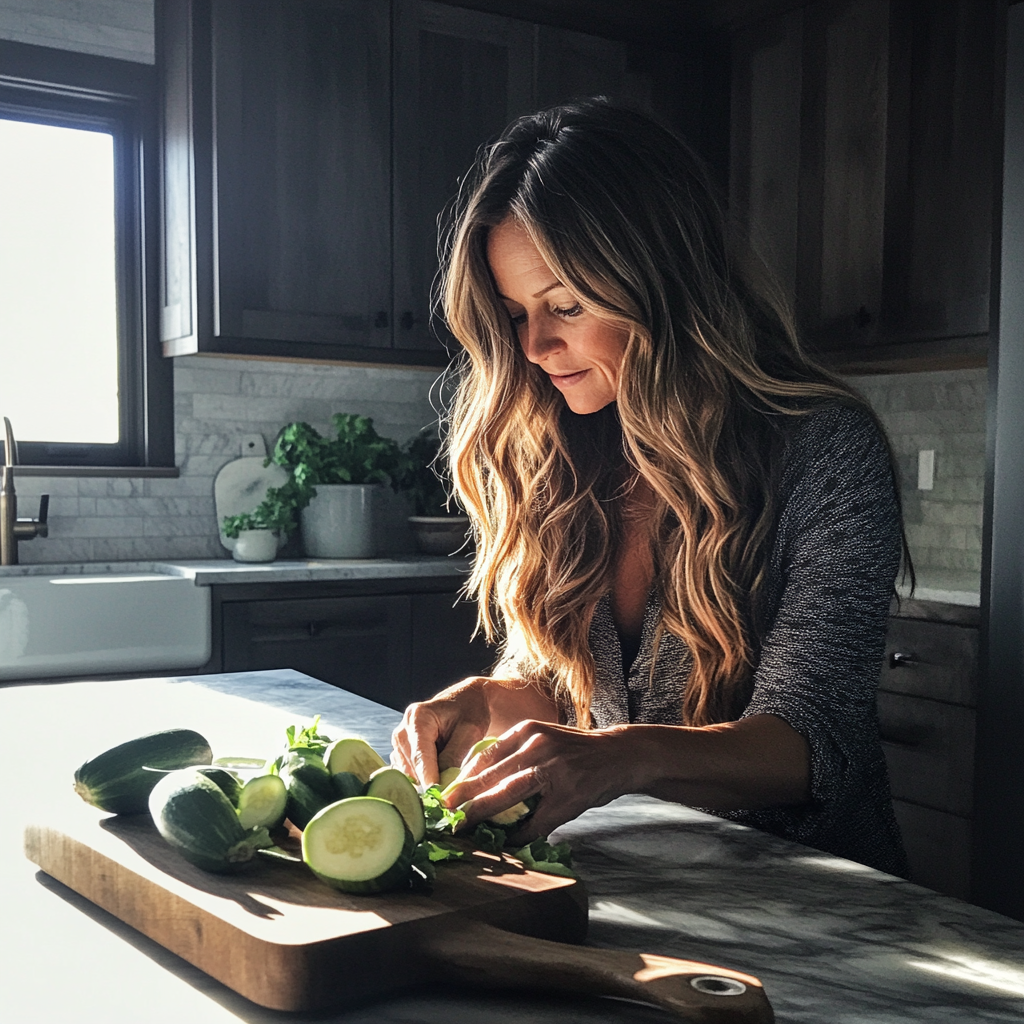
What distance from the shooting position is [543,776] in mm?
986

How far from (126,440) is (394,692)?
1.18m

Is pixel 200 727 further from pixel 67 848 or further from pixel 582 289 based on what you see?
pixel 582 289

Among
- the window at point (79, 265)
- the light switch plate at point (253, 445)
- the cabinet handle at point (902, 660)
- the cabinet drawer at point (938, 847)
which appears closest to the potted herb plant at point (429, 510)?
the light switch plate at point (253, 445)

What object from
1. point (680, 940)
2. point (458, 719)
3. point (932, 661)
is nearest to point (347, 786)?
point (680, 940)

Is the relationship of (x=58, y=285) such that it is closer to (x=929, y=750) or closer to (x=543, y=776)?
(x=929, y=750)

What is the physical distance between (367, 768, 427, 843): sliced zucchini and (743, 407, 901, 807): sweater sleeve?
0.51 m

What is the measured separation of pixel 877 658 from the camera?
4.27ft

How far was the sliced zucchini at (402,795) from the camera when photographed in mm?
872

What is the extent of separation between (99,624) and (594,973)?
2.55m

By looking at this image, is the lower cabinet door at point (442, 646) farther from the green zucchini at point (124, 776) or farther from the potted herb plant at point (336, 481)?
the green zucchini at point (124, 776)

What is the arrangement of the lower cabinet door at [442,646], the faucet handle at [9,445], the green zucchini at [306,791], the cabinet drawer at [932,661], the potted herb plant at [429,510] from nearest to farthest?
the green zucchini at [306,791] < the cabinet drawer at [932,661] < the faucet handle at [9,445] < the lower cabinet door at [442,646] < the potted herb plant at [429,510]

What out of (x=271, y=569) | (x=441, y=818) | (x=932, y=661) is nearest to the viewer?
(x=441, y=818)

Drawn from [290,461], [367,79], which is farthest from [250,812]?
[367,79]

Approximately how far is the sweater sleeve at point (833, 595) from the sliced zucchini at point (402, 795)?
1.66 ft
